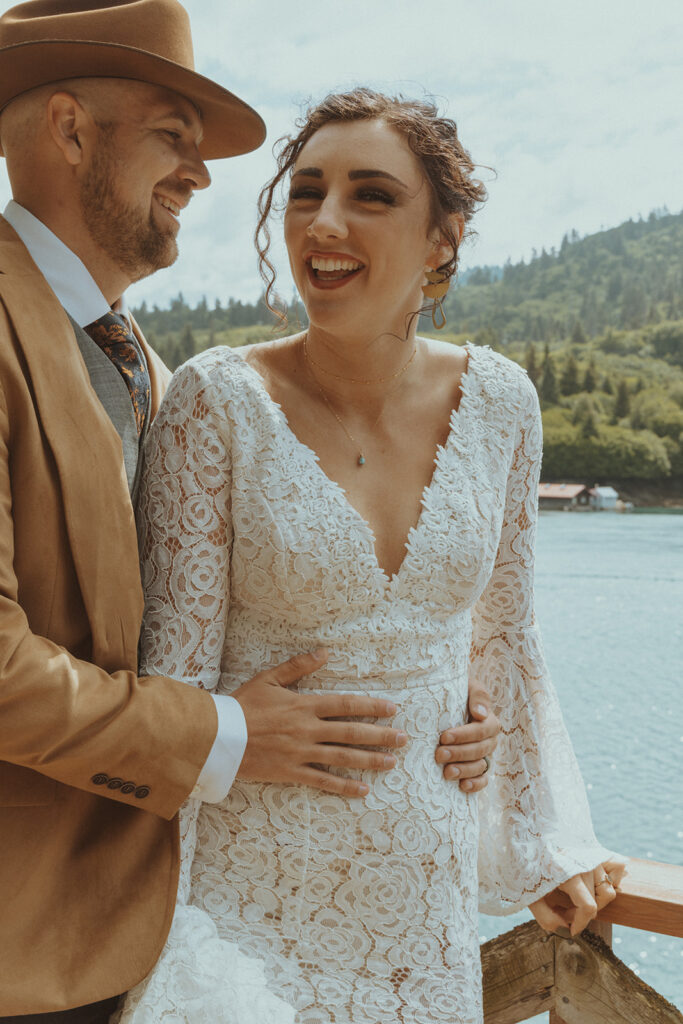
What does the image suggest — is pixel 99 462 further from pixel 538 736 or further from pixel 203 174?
pixel 538 736

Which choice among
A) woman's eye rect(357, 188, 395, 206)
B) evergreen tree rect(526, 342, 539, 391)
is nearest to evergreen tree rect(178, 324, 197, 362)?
evergreen tree rect(526, 342, 539, 391)

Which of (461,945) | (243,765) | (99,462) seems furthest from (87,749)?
(461,945)

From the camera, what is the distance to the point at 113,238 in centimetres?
144

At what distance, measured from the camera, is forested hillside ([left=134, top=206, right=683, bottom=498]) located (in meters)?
18.6

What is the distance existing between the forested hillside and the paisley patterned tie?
16.6 meters

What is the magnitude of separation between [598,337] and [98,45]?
2419 centimetres

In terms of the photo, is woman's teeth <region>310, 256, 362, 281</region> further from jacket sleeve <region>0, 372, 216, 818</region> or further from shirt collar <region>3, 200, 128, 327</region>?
jacket sleeve <region>0, 372, 216, 818</region>

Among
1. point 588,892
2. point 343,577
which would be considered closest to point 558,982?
point 588,892

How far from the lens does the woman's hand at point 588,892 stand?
162cm

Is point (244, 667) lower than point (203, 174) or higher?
lower

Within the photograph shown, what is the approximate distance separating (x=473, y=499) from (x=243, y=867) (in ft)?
2.34

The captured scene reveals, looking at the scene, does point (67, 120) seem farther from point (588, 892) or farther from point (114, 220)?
point (588, 892)

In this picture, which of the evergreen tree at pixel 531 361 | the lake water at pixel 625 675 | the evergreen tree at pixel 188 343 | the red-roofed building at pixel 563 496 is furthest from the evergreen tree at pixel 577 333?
the evergreen tree at pixel 188 343

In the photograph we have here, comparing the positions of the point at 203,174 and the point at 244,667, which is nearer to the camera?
the point at 244,667
